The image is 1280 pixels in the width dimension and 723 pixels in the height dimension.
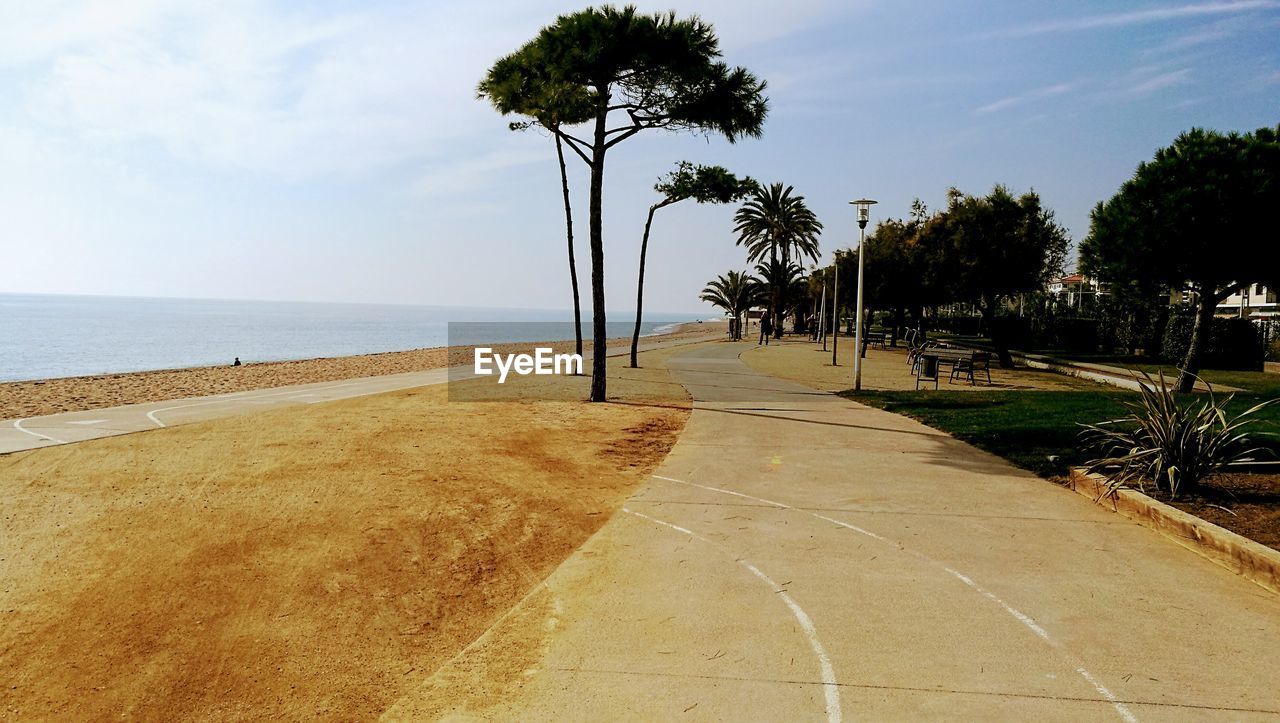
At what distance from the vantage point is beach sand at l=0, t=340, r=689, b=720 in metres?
5.18

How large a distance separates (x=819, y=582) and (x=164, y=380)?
3208cm

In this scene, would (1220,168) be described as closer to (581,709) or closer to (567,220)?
(567,220)

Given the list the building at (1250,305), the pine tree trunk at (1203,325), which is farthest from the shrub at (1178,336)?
the building at (1250,305)

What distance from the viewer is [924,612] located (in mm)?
5449

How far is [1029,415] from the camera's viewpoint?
1453 cm

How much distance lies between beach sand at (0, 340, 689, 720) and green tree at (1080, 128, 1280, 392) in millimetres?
15350

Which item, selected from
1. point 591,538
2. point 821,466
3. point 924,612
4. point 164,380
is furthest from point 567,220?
point 924,612

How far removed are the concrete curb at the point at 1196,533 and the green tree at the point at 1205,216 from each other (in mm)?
12420

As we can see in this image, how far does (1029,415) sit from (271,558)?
1337cm

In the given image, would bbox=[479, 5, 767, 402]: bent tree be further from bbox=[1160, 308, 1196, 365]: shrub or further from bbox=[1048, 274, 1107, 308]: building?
bbox=[1048, 274, 1107, 308]: building

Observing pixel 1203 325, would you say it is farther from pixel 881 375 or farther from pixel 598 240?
pixel 598 240

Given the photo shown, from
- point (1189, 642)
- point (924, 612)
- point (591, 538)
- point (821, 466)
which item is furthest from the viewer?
point (821, 466)

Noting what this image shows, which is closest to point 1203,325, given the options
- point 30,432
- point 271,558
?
point 271,558

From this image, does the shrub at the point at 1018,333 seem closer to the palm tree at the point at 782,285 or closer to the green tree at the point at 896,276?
the green tree at the point at 896,276
